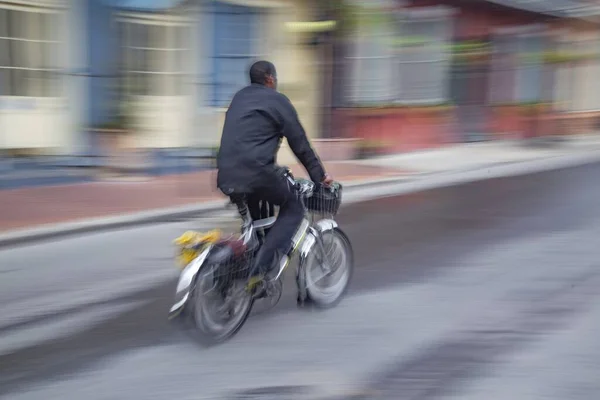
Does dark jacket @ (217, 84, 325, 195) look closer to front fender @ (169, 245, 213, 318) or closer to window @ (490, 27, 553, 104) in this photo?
front fender @ (169, 245, 213, 318)

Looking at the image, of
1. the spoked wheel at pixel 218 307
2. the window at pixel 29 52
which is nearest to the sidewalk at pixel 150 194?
the window at pixel 29 52

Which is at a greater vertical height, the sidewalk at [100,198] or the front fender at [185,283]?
the front fender at [185,283]

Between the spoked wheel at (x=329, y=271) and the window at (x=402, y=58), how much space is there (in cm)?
937

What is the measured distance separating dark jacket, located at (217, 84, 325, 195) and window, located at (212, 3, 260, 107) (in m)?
8.50

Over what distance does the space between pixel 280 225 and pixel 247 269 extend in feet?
1.22

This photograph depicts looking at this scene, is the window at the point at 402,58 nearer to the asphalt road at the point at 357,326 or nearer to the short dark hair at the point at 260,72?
the asphalt road at the point at 357,326

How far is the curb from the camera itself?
8406 mm

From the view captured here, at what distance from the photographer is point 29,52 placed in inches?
461

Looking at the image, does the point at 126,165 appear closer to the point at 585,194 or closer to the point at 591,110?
the point at 585,194

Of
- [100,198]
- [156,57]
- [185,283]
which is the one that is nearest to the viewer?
[185,283]

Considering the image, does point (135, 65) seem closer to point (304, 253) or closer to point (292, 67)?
point (292, 67)

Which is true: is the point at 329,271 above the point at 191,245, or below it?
below

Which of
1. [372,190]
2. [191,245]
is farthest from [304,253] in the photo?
[372,190]

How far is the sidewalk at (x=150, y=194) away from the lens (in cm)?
902
